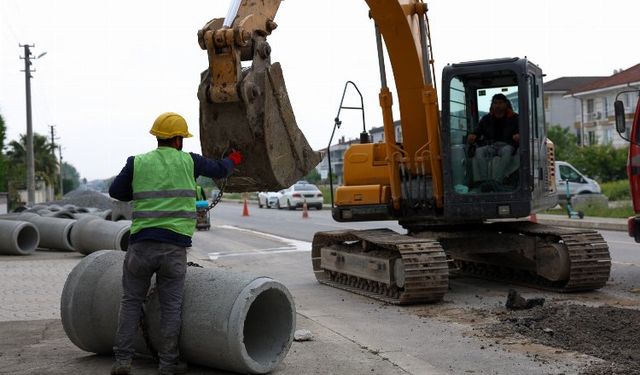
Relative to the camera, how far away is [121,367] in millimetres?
6480

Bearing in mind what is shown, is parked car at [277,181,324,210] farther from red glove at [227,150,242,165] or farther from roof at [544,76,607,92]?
roof at [544,76,607,92]

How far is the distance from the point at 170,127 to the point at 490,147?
585 centimetres

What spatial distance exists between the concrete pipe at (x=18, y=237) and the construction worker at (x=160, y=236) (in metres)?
13.8

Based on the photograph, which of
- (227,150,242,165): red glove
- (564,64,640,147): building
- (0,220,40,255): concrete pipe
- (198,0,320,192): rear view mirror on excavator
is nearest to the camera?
(227,150,242,165): red glove

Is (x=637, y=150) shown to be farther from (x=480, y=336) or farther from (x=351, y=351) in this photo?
(x=351, y=351)

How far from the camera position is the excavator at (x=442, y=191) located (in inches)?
441

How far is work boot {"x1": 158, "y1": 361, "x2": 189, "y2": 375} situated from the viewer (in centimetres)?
646

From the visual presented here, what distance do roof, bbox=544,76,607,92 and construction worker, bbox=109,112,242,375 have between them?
9069 cm

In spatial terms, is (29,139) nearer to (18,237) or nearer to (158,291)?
(18,237)

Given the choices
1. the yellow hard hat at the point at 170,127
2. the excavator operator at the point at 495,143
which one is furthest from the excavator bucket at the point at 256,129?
the excavator operator at the point at 495,143

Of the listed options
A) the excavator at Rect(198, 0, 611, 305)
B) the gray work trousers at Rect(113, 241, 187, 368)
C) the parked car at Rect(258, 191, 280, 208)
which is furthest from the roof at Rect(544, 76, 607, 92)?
the gray work trousers at Rect(113, 241, 187, 368)

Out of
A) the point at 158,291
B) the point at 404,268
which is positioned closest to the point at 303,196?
the point at 404,268

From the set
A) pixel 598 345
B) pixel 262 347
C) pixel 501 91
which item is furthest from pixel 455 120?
pixel 262 347

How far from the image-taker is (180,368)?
21.5ft
